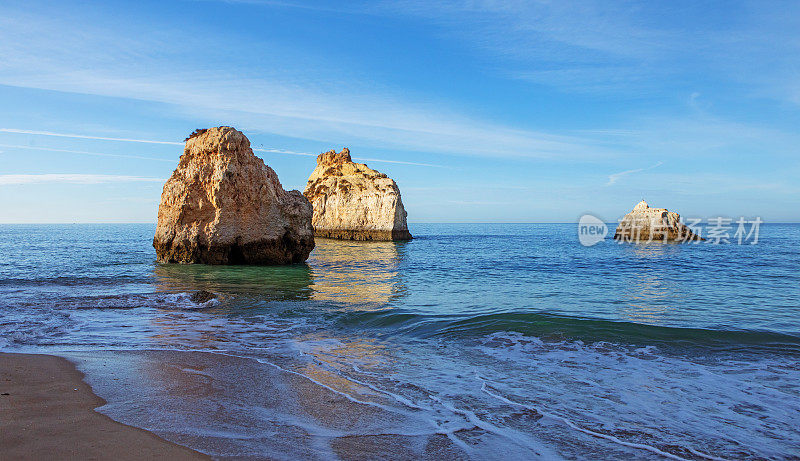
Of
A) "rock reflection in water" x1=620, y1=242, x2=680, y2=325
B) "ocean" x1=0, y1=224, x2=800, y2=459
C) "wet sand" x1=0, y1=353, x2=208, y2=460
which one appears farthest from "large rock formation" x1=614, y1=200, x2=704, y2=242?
"wet sand" x1=0, y1=353, x2=208, y2=460

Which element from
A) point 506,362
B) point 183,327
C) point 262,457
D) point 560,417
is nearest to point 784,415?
point 560,417

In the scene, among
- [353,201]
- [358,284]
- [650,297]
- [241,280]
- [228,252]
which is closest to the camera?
[650,297]

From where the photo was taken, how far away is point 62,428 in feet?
13.5

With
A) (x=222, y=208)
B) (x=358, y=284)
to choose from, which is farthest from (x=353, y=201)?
(x=358, y=284)

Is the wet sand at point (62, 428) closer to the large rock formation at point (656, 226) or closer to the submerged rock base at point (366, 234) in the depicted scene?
the submerged rock base at point (366, 234)

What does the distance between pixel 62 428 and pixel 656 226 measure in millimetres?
56706

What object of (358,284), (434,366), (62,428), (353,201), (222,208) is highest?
(353,201)

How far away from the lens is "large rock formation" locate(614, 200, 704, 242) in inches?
2036

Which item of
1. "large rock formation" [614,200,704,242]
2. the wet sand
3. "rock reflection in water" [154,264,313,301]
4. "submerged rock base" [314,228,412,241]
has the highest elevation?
"large rock formation" [614,200,704,242]

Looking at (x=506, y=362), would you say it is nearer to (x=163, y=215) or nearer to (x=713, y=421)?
(x=713, y=421)

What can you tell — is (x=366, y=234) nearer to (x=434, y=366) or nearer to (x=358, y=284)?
(x=358, y=284)

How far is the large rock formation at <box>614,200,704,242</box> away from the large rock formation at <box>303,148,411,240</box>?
26.1 meters

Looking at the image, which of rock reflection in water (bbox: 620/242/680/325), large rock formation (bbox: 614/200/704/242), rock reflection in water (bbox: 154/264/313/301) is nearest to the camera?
rock reflection in water (bbox: 620/242/680/325)

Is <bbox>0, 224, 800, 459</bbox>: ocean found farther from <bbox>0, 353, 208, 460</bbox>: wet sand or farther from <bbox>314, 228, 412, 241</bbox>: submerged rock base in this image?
<bbox>314, 228, 412, 241</bbox>: submerged rock base
